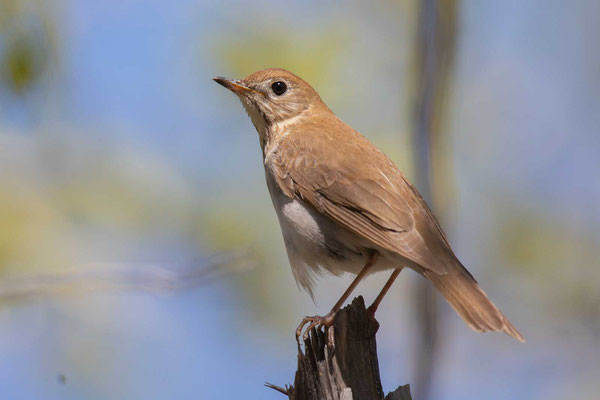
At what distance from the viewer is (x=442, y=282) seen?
17.0ft

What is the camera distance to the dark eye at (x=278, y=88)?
24.0ft

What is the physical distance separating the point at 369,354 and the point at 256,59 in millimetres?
4743

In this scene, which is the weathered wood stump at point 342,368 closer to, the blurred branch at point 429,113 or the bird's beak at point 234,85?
the blurred branch at point 429,113

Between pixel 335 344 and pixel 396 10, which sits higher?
pixel 396 10

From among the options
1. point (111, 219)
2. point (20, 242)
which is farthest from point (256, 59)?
point (20, 242)

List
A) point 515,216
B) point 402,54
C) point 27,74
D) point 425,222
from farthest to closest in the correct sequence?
point 402,54 < point 515,216 < point 27,74 < point 425,222

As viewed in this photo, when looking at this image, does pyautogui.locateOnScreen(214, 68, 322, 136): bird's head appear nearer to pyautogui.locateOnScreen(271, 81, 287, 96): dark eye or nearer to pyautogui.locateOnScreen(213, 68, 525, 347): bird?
pyautogui.locateOnScreen(271, 81, 287, 96): dark eye

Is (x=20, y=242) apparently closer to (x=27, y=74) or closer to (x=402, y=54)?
(x=27, y=74)

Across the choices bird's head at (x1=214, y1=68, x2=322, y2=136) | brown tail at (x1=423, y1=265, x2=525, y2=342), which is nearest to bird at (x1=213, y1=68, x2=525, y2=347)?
brown tail at (x1=423, y1=265, x2=525, y2=342)

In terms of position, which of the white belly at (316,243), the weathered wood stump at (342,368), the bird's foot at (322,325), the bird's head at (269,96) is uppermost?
the bird's head at (269,96)

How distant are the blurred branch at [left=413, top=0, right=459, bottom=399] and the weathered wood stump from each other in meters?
0.46

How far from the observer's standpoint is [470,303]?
5051 millimetres

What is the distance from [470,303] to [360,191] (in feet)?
3.85

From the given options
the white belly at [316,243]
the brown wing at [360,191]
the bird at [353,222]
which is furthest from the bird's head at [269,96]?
the white belly at [316,243]
